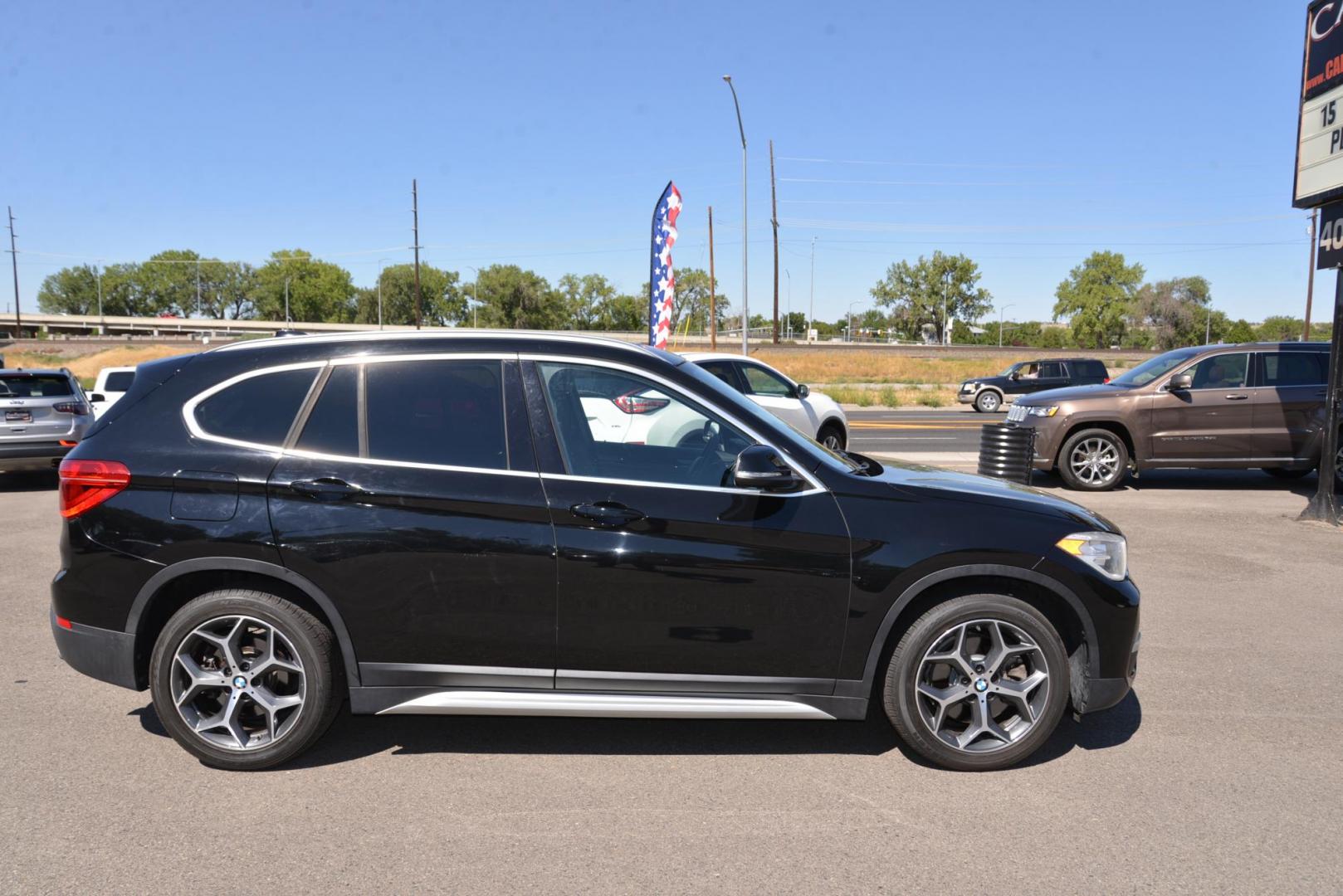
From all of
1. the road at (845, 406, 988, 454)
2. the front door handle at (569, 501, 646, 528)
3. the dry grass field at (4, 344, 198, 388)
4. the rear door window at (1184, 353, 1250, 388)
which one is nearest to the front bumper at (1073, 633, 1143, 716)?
the front door handle at (569, 501, 646, 528)

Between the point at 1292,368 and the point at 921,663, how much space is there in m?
10.5

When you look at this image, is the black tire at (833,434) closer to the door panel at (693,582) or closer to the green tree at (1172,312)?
the door panel at (693,582)

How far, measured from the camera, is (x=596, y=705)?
383 cm

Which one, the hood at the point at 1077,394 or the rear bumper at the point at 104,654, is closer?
the rear bumper at the point at 104,654

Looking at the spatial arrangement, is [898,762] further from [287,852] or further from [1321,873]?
[287,852]

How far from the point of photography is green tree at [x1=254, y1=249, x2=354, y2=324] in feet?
431

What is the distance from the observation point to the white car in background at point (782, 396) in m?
13.0

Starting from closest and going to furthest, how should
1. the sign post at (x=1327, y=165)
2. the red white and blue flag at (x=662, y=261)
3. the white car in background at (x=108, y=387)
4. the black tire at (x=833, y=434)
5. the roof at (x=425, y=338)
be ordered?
the roof at (x=425, y=338) < the sign post at (x=1327, y=165) < the black tire at (x=833, y=434) < the white car in background at (x=108, y=387) < the red white and blue flag at (x=662, y=261)

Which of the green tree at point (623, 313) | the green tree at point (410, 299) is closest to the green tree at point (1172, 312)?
the green tree at point (623, 313)

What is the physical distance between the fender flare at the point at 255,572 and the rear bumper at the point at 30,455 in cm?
919

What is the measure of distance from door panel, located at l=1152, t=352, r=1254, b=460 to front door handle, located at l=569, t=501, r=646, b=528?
1005 cm

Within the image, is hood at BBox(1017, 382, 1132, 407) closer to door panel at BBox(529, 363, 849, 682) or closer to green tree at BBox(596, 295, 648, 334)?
door panel at BBox(529, 363, 849, 682)

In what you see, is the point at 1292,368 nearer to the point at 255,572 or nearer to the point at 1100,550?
the point at 1100,550

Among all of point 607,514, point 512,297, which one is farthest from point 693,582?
point 512,297
